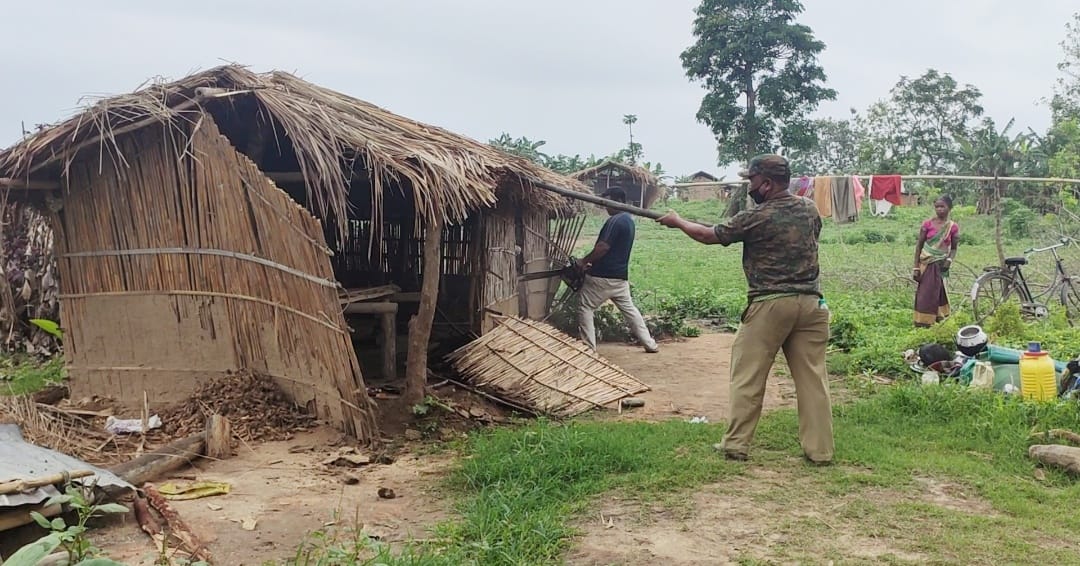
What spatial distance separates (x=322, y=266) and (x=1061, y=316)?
778cm

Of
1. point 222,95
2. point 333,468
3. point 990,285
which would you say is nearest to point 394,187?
point 222,95

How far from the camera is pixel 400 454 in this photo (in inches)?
206

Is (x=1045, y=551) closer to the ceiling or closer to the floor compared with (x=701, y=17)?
closer to the floor

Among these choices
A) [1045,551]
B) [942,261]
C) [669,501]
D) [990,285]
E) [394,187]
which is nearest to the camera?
[1045,551]

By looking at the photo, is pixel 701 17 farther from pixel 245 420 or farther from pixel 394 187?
pixel 245 420

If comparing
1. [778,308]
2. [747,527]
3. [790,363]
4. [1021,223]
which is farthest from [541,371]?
[1021,223]

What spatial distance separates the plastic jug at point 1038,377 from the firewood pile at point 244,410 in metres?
5.09

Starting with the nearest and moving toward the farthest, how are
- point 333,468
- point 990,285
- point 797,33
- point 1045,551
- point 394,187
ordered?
point 1045,551
point 333,468
point 394,187
point 990,285
point 797,33

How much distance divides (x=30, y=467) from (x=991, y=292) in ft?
31.5

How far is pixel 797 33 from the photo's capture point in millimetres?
25828

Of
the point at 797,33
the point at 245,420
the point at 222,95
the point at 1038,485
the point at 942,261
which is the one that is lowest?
the point at 1038,485

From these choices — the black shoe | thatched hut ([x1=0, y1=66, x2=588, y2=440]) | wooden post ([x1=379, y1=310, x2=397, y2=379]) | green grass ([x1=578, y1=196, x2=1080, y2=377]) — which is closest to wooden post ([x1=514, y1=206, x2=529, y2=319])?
green grass ([x1=578, y1=196, x2=1080, y2=377])

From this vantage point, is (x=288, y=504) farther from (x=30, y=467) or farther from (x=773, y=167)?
(x=773, y=167)

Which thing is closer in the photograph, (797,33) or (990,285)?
(990,285)
